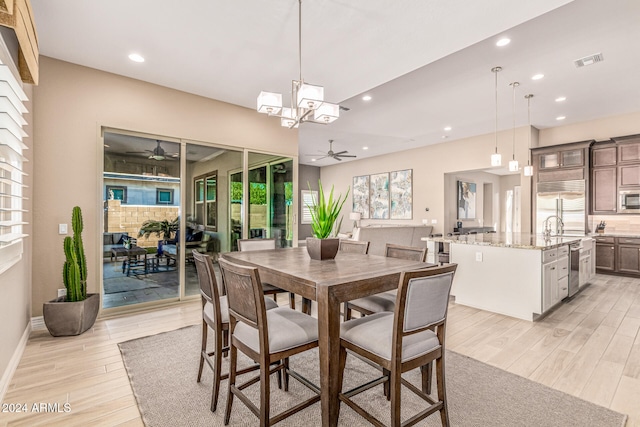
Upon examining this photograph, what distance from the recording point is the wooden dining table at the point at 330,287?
1529 mm

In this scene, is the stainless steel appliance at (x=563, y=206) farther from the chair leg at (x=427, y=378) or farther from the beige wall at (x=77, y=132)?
the beige wall at (x=77, y=132)

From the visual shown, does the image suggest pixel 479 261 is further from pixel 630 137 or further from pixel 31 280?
pixel 31 280

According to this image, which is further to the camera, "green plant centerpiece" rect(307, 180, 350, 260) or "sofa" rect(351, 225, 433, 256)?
"sofa" rect(351, 225, 433, 256)

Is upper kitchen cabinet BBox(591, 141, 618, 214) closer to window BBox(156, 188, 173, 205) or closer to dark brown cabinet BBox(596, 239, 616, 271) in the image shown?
dark brown cabinet BBox(596, 239, 616, 271)

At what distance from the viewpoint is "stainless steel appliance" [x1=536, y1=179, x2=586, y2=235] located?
5.95 m

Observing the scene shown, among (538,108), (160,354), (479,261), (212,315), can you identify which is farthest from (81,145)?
(538,108)

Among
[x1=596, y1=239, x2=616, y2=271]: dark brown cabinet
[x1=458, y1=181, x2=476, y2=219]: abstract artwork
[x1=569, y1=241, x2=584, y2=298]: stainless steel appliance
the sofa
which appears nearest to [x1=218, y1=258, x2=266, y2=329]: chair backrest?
the sofa

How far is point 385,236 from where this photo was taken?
19.7 feet

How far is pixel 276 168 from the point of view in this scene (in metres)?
5.18

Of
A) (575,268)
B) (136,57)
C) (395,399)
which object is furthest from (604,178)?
(136,57)

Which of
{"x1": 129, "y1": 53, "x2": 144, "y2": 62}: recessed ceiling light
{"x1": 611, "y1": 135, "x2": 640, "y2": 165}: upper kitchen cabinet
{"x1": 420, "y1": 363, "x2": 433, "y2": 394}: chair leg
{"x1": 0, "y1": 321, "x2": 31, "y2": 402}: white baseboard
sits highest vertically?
{"x1": 129, "y1": 53, "x2": 144, "y2": 62}: recessed ceiling light

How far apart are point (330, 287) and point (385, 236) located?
4657 millimetres

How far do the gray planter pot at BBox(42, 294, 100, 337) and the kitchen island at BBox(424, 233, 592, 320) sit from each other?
4333 mm

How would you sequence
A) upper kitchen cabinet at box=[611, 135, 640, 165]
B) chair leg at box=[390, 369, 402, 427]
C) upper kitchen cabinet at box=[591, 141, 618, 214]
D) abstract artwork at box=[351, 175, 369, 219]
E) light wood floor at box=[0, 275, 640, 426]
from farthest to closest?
abstract artwork at box=[351, 175, 369, 219] → upper kitchen cabinet at box=[591, 141, 618, 214] → upper kitchen cabinet at box=[611, 135, 640, 165] → light wood floor at box=[0, 275, 640, 426] → chair leg at box=[390, 369, 402, 427]
